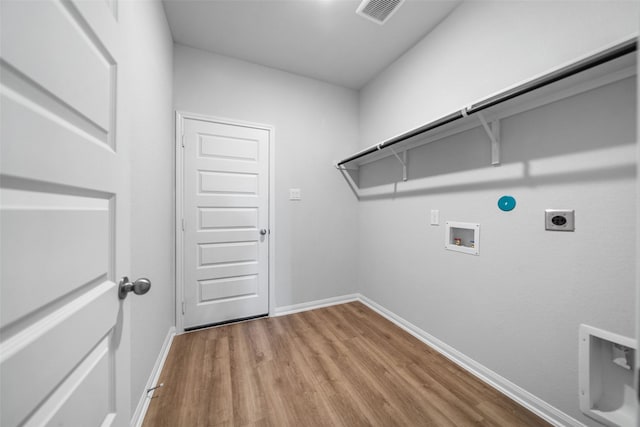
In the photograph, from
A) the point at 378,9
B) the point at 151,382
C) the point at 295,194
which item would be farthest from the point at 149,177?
the point at 378,9

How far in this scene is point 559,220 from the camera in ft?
4.02

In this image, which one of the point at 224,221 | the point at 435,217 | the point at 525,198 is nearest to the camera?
the point at 525,198

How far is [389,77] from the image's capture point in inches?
96.8

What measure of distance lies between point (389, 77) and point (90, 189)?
2.68m

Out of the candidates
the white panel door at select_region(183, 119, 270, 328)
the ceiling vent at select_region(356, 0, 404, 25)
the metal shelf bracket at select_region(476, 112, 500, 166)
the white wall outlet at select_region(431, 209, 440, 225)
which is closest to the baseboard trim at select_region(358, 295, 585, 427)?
the white wall outlet at select_region(431, 209, 440, 225)

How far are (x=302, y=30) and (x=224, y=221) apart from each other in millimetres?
1878

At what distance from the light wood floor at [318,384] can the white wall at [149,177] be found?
28 centimetres

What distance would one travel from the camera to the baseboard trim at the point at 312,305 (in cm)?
254

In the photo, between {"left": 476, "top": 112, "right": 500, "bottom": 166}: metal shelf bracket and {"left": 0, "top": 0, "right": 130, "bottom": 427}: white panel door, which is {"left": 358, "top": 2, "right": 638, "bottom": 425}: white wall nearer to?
{"left": 476, "top": 112, "right": 500, "bottom": 166}: metal shelf bracket

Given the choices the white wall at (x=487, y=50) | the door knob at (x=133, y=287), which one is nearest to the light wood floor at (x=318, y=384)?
the door knob at (x=133, y=287)

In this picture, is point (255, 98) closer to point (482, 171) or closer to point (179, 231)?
point (179, 231)

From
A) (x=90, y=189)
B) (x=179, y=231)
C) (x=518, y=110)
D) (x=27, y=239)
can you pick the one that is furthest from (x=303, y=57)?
(x=27, y=239)

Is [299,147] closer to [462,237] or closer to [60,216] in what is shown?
[462,237]

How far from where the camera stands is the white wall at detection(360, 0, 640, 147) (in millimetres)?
1121
